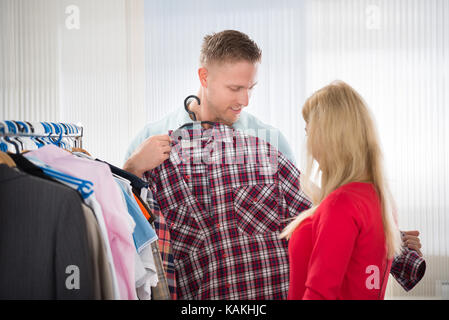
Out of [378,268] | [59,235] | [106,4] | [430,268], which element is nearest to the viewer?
[59,235]

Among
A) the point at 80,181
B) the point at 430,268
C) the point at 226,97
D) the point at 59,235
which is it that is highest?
the point at 226,97

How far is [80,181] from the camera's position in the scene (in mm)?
950

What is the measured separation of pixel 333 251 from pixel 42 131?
2.91ft

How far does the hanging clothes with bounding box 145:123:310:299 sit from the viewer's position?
1.46 metres

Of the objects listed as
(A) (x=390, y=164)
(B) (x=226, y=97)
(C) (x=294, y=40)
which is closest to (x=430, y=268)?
(A) (x=390, y=164)

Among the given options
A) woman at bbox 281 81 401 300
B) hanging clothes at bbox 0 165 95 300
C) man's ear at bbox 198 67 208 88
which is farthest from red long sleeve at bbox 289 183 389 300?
man's ear at bbox 198 67 208 88

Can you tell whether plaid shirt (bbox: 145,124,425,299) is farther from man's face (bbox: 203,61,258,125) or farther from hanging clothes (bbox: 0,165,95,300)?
hanging clothes (bbox: 0,165,95,300)

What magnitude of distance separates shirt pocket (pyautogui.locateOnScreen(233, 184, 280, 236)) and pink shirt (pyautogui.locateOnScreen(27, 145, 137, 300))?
1.76 feet

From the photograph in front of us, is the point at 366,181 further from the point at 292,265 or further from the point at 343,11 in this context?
the point at 343,11

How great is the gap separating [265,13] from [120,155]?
1545 millimetres

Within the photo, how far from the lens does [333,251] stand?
3.24ft

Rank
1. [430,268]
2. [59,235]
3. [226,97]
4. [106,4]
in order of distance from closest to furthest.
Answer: [59,235]
[226,97]
[430,268]
[106,4]

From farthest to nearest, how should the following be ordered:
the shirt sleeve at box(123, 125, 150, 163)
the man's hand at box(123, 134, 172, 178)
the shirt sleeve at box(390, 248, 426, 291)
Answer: the shirt sleeve at box(123, 125, 150, 163)
the man's hand at box(123, 134, 172, 178)
the shirt sleeve at box(390, 248, 426, 291)

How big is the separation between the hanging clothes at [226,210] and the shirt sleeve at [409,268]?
0.37 meters
